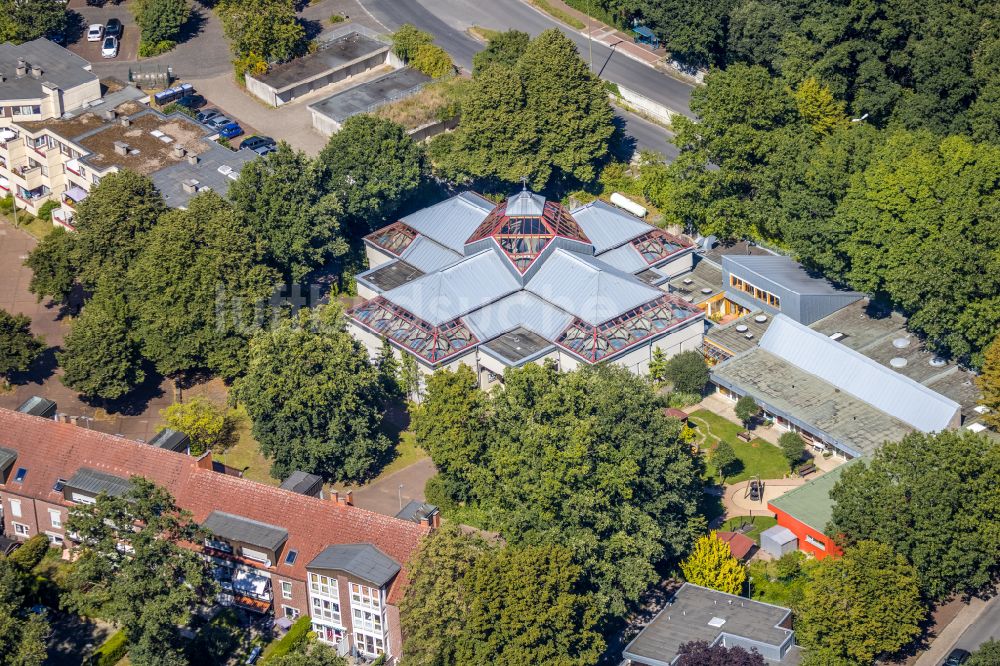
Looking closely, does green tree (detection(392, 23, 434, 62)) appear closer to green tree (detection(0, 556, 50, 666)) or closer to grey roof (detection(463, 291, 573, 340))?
grey roof (detection(463, 291, 573, 340))

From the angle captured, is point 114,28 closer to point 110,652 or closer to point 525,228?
point 525,228

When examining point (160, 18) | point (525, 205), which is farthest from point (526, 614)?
point (160, 18)

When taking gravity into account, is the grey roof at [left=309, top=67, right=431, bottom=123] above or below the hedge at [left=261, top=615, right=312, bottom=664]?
above

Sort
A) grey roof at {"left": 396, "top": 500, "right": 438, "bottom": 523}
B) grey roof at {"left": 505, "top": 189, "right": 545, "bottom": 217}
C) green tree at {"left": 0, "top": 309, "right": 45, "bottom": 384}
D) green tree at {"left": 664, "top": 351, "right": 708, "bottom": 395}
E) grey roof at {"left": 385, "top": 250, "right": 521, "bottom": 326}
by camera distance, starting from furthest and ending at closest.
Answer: grey roof at {"left": 505, "top": 189, "right": 545, "bottom": 217}
grey roof at {"left": 385, "top": 250, "right": 521, "bottom": 326}
green tree at {"left": 0, "top": 309, "right": 45, "bottom": 384}
green tree at {"left": 664, "top": 351, "right": 708, "bottom": 395}
grey roof at {"left": 396, "top": 500, "right": 438, "bottom": 523}

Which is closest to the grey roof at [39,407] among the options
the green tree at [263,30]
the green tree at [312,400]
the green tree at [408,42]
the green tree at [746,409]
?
the green tree at [312,400]

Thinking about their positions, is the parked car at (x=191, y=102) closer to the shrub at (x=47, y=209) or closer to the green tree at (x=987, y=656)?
the shrub at (x=47, y=209)

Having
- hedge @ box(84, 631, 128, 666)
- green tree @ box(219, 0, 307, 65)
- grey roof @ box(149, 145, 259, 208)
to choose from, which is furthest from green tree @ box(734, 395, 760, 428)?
green tree @ box(219, 0, 307, 65)
